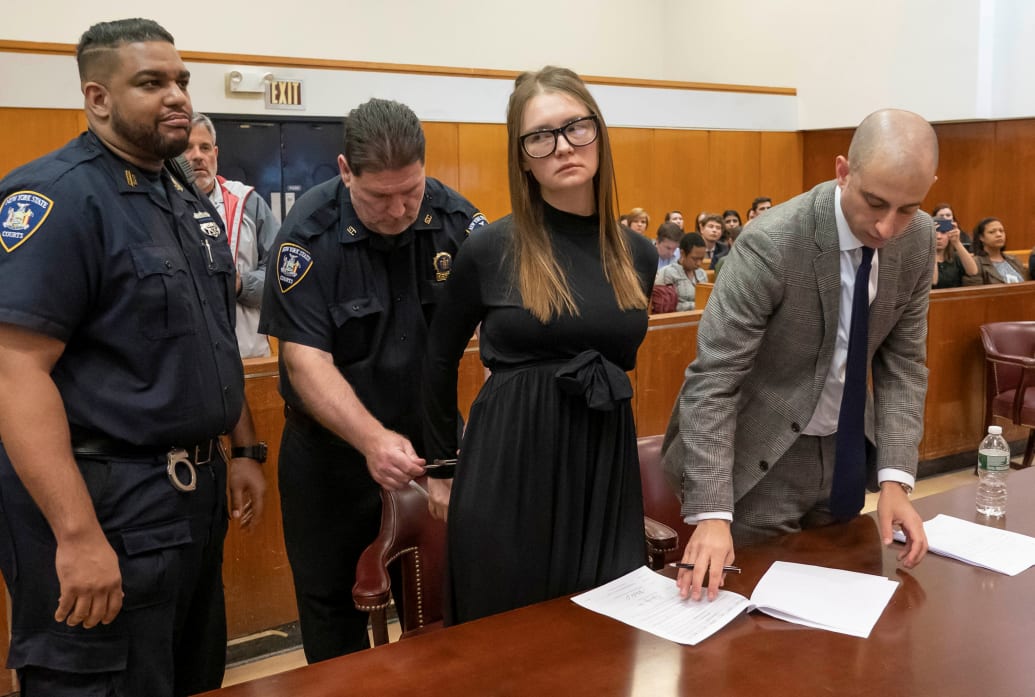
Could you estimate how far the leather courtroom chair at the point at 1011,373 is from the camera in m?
5.11

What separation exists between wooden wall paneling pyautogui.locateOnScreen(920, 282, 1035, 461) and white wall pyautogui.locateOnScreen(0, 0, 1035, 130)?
196 inches

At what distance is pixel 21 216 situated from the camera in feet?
5.35

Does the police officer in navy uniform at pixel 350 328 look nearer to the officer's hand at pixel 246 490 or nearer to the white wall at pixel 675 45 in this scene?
the officer's hand at pixel 246 490

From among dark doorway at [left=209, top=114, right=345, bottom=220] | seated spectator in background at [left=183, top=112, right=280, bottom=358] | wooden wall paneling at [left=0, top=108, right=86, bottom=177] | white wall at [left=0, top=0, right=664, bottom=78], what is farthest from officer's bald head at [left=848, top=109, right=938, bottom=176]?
white wall at [left=0, top=0, right=664, bottom=78]

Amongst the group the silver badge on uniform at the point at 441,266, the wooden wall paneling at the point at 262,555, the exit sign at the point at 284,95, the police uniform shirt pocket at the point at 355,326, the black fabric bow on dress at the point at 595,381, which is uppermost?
the exit sign at the point at 284,95

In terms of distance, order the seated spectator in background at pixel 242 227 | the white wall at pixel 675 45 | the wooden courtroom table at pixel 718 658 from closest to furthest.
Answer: the wooden courtroom table at pixel 718 658 → the seated spectator in background at pixel 242 227 → the white wall at pixel 675 45

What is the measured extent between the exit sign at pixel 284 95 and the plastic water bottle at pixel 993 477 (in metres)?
7.10

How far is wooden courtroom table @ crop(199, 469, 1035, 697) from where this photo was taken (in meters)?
1.36

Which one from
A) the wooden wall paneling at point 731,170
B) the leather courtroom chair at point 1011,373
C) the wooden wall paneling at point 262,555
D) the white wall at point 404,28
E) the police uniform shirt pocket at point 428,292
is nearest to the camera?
the police uniform shirt pocket at point 428,292

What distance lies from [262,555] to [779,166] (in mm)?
9831

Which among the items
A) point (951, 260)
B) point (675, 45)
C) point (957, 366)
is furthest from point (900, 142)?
point (675, 45)

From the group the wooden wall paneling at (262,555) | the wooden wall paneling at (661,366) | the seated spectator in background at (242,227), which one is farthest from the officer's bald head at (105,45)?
the wooden wall paneling at (661,366)

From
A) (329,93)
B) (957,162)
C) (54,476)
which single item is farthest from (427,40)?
(54,476)

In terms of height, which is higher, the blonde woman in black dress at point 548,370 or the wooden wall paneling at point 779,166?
the wooden wall paneling at point 779,166
